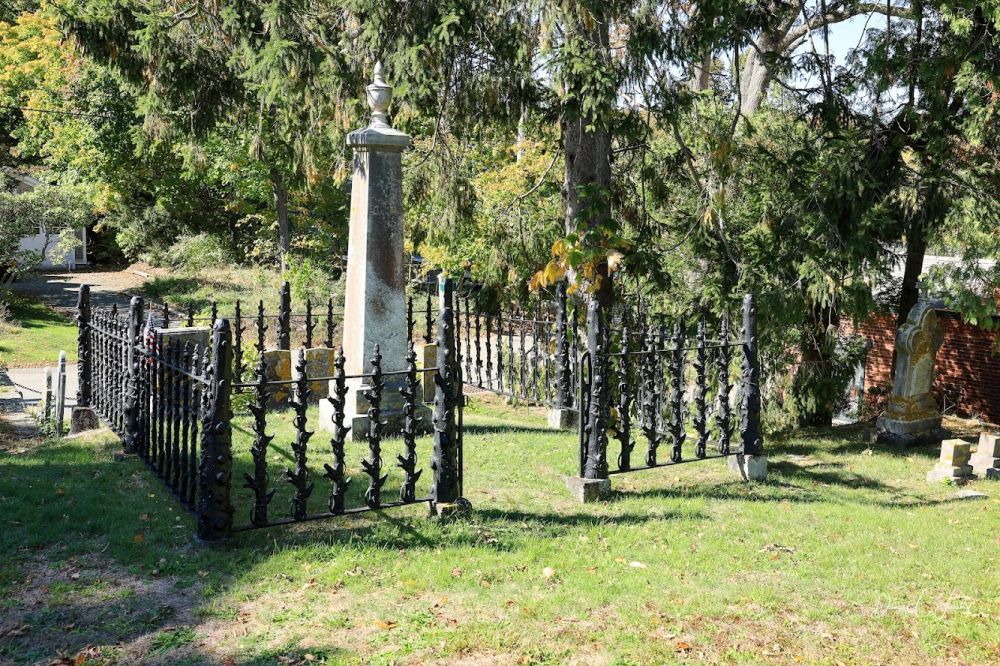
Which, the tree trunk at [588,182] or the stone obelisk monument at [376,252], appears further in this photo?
the tree trunk at [588,182]

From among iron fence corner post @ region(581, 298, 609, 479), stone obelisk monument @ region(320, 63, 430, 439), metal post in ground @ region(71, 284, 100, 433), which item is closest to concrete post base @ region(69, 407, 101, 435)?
metal post in ground @ region(71, 284, 100, 433)

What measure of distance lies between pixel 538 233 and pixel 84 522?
7.90 m

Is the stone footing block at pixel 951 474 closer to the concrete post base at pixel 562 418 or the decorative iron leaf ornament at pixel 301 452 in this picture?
the concrete post base at pixel 562 418

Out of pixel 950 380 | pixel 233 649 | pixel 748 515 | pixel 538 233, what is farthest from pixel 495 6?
pixel 950 380

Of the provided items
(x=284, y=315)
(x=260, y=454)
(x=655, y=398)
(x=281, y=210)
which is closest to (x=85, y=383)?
(x=284, y=315)

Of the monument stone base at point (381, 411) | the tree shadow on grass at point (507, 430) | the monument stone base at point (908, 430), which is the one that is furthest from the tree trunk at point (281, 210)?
the monument stone base at point (908, 430)

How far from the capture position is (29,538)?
5383 millimetres

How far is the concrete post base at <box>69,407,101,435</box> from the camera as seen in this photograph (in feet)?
30.5

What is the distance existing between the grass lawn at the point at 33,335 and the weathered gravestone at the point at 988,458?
16.8m

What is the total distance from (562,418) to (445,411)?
185 inches

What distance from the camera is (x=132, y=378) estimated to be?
23.9 ft

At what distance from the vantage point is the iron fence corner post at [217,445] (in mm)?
5184

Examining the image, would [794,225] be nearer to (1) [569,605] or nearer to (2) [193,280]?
(1) [569,605]

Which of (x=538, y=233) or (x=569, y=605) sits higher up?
(x=538, y=233)
